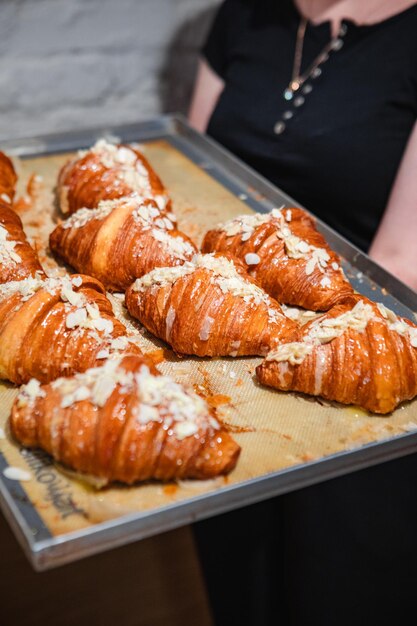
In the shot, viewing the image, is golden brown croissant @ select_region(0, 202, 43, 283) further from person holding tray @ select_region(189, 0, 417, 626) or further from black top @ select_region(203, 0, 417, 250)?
black top @ select_region(203, 0, 417, 250)

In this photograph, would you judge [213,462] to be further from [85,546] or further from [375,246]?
[375,246]

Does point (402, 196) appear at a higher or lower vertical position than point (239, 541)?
higher

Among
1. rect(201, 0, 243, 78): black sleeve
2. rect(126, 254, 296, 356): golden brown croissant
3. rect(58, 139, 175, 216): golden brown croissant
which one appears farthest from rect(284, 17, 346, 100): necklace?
rect(126, 254, 296, 356): golden brown croissant

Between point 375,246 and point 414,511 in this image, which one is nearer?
point 414,511

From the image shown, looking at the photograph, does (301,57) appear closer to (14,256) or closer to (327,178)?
(327,178)

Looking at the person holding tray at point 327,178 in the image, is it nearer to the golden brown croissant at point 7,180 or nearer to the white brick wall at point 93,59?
the white brick wall at point 93,59

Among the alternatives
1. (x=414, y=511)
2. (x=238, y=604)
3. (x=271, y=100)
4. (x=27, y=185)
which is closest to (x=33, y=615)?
(x=238, y=604)
